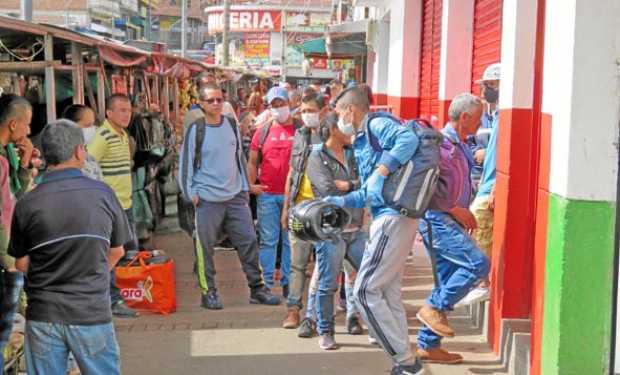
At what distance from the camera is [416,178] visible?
18.8ft

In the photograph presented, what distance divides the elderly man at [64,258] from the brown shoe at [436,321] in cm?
257

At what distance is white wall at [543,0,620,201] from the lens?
4672 millimetres

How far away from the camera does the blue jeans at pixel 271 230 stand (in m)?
8.41

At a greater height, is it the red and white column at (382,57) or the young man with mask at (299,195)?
the red and white column at (382,57)

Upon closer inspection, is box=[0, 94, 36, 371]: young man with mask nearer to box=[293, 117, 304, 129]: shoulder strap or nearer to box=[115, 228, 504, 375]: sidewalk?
box=[115, 228, 504, 375]: sidewalk

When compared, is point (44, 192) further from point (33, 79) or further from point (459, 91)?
point (33, 79)

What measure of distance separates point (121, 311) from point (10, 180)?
2.29 meters

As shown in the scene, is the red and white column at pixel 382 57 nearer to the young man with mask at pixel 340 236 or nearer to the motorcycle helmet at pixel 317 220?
the young man with mask at pixel 340 236

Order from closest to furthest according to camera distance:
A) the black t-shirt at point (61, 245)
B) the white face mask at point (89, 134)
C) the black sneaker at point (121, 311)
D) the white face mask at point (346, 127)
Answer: the black t-shirt at point (61, 245) → the white face mask at point (346, 127) → the black sneaker at point (121, 311) → the white face mask at point (89, 134)

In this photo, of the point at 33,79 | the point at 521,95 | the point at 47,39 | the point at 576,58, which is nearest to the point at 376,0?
the point at 33,79

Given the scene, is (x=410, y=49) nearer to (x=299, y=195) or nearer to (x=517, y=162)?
(x=299, y=195)

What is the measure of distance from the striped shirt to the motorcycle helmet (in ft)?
9.11

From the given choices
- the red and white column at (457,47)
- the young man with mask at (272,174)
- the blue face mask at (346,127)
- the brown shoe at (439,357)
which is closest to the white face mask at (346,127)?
the blue face mask at (346,127)

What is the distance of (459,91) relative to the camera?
9.60m
